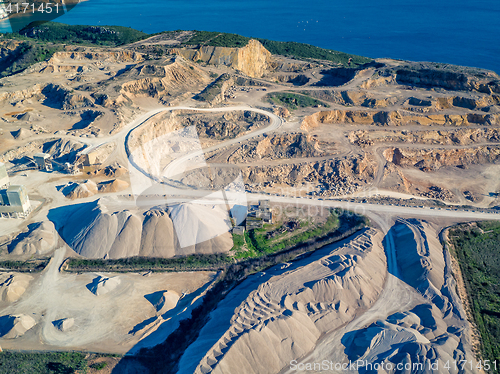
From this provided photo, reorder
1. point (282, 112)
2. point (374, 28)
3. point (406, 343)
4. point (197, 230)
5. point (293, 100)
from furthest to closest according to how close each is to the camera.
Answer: point (374, 28) < point (293, 100) < point (282, 112) < point (197, 230) < point (406, 343)

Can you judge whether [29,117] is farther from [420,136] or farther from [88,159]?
[420,136]

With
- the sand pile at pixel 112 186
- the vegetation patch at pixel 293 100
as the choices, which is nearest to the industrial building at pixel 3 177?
the sand pile at pixel 112 186

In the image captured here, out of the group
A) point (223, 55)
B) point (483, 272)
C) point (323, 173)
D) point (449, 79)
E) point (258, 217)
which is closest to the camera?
point (483, 272)

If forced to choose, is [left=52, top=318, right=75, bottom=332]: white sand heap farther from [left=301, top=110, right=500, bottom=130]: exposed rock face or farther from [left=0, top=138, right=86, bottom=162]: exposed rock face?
[left=301, top=110, right=500, bottom=130]: exposed rock face

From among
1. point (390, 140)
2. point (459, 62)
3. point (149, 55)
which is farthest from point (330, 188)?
point (459, 62)

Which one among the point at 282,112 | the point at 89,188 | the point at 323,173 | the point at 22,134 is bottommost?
the point at 323,173

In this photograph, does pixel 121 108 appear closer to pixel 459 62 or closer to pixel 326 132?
pixel 326 132

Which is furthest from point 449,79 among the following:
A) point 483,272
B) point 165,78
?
point 165,78

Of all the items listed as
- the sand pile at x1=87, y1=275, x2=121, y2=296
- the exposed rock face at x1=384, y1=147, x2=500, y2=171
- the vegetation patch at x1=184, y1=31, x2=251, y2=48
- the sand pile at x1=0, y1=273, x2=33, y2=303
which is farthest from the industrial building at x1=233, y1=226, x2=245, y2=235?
the vegetation patch at x1=184, y1=31, x2=251, y2=48
